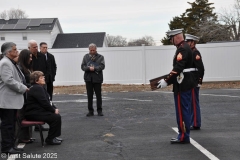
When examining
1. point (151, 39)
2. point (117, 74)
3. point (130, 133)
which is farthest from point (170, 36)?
point (151, 39)

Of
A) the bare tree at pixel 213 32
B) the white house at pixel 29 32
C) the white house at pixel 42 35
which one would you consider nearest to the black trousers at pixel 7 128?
the bare tree at pixel 213 32

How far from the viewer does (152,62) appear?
22.5m

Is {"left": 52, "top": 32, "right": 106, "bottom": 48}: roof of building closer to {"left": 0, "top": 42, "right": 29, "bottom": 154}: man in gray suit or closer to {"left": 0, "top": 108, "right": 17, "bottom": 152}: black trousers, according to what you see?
{"left": 0, "top": 42, "right": 29, "bottom": 154}: man in gray suit

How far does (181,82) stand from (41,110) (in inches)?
102

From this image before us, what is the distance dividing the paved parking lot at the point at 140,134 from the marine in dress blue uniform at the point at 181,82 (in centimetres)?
29

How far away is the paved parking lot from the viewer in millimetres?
7168

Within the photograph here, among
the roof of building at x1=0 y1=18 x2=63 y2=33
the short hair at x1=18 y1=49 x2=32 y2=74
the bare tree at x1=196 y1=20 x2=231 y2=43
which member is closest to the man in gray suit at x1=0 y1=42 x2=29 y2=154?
the short hair at x1=18 y1=49 x2=32 y2=74

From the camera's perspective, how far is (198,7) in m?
50.7

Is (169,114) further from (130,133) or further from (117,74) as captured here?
(117,74)

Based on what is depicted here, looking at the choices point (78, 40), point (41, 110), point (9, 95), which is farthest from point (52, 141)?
point (78, 40)

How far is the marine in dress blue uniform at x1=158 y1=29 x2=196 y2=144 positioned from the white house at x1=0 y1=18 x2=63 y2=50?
4066cm

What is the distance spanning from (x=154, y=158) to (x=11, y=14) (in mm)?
89108

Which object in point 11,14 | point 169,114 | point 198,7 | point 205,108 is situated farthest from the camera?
point 11,14

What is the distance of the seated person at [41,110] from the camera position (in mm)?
7926
